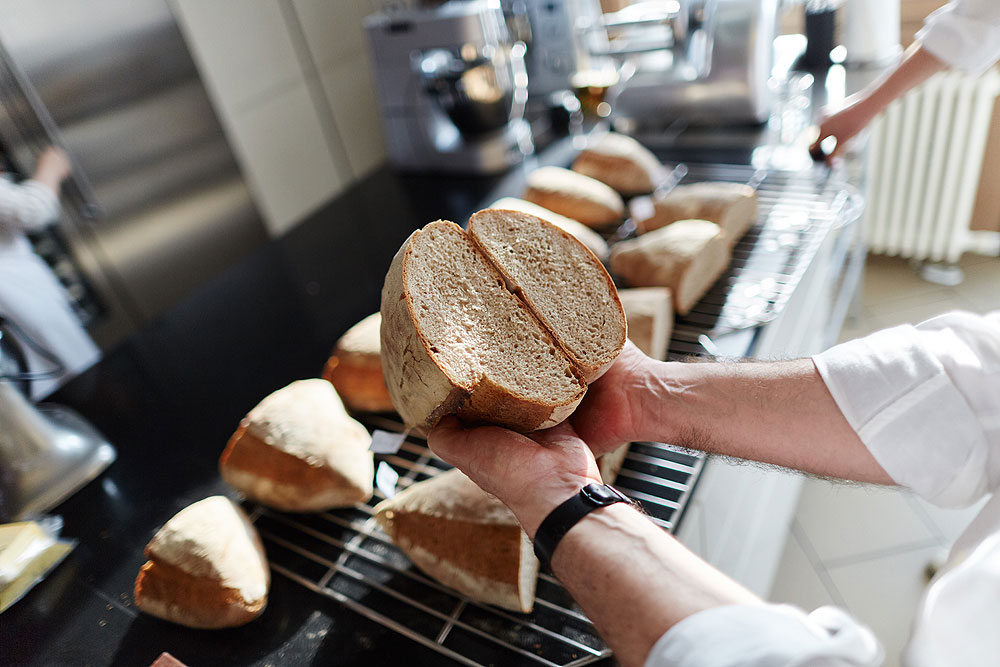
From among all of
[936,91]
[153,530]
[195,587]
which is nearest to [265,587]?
[195,587]

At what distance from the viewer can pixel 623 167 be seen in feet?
4.90

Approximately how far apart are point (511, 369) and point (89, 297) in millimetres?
1979

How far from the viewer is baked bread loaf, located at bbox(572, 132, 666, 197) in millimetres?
1490

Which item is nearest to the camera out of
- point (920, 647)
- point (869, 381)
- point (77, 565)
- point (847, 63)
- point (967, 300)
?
point (920, 647)

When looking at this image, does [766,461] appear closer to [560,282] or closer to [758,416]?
[758,416]

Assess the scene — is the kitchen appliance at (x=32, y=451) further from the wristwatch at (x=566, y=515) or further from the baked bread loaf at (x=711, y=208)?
the baked bread loaf at (x=711, y=208)

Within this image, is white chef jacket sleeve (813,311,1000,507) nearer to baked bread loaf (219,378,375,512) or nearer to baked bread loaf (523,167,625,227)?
baked bread loaf (219,378,375,512)

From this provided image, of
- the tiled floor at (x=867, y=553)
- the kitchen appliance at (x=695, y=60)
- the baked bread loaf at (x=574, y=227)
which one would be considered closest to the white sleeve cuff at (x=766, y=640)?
the baked bread loaf at (x=574, y=227)

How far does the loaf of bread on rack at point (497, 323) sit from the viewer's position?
68cm

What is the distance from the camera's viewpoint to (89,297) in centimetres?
207

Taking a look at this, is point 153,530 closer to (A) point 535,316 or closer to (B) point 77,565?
(B) point 77,565

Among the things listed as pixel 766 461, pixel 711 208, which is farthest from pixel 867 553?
pixel 766 461

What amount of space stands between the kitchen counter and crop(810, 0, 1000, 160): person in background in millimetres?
356

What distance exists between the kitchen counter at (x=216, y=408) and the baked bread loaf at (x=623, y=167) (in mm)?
253
